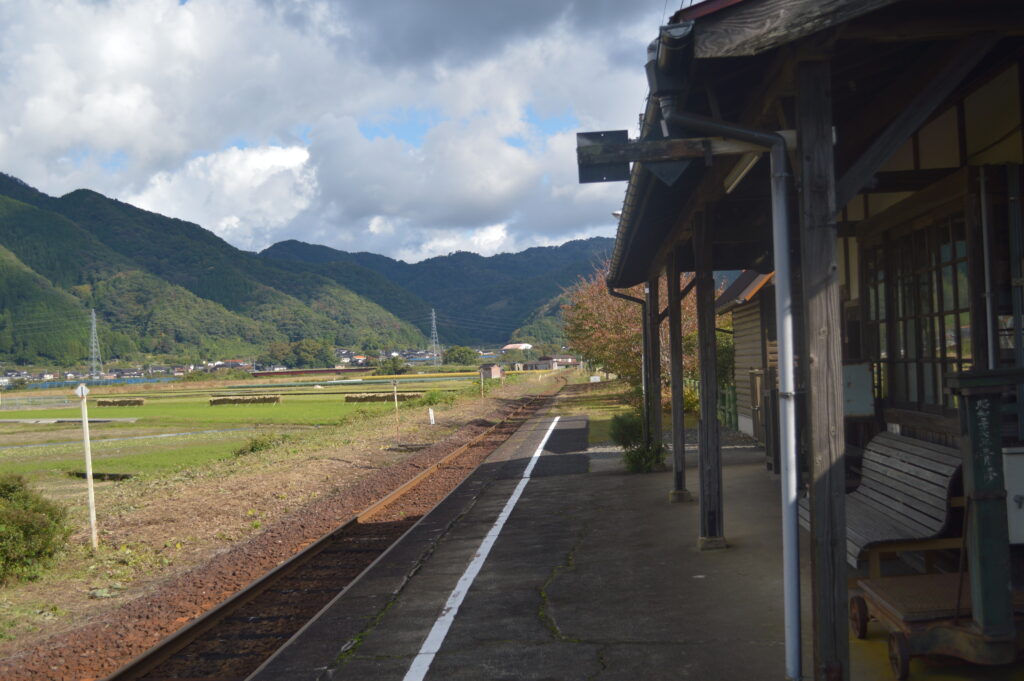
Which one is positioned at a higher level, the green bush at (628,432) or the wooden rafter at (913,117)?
the wooden rafter at (913,117)

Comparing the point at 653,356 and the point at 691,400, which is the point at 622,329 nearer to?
the point at 691,400

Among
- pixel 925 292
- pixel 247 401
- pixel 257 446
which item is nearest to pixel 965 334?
pixel 925 292

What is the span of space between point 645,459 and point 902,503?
310 inches

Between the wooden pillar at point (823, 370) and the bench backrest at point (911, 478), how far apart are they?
1524 mm

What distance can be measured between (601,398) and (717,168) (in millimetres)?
35437

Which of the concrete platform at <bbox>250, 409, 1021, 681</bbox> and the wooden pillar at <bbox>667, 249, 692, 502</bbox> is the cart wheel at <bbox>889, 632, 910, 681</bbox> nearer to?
the concrete platform at <bbox>250, 409, 1021, 681</bbox>

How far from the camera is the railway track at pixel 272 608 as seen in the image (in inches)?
253

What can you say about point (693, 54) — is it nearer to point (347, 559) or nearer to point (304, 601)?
point (304, 601)

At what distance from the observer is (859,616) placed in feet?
17.5

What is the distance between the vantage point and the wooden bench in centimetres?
547

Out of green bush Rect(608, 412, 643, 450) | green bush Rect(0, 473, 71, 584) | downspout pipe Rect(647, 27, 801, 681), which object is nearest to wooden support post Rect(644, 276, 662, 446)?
green bush Rect(608, 412, 643, 450)

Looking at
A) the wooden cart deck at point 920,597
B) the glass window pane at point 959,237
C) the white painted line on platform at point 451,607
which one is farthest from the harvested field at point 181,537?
the glass window pane at point 959,237

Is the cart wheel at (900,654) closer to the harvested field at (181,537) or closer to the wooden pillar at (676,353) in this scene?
the wooden pillar at (676,353)

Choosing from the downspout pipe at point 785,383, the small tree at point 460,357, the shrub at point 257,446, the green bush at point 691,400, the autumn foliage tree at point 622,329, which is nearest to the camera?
the downspout pipe at point 785,383
